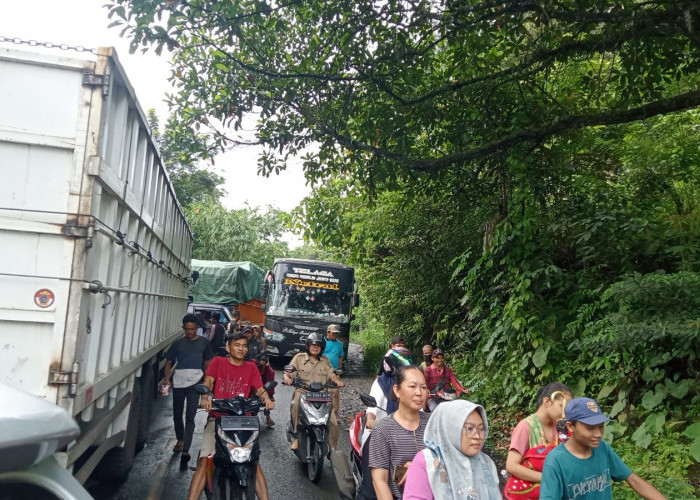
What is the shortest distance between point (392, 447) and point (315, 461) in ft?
11.4

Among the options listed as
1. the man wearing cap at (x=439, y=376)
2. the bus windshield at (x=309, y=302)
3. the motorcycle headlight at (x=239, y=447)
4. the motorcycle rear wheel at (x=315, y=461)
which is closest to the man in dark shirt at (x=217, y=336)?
the motorcycle rear wheel at (x=315, y=461)

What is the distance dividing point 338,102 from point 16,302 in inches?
219

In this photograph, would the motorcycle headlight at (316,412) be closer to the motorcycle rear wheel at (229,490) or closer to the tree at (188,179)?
the motorcycle rear wheel at (229,490)

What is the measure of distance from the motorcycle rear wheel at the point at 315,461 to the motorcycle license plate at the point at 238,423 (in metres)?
1.67

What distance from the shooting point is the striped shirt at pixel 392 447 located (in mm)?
3143

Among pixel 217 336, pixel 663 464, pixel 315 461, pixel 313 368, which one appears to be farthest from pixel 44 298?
pixel 217 336

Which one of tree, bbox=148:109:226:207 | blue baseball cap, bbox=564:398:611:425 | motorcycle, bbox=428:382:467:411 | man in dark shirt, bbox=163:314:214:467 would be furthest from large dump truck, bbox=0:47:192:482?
tree, bbox=148:109:226:207

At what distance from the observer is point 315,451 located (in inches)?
253

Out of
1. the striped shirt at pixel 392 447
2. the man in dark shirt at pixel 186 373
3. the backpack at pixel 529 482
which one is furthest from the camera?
the man in dark shirt at pixel 186 373

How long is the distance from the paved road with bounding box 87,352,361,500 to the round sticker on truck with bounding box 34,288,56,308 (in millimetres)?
2989

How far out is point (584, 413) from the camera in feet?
9.51

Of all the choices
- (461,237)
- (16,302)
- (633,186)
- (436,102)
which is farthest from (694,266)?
(16,302)

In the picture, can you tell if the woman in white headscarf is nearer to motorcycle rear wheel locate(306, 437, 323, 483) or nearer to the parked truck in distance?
motorcycle rear wheel locate(306, 437, 323, 483)

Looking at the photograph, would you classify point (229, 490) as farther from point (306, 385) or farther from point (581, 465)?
point (581, 465)
